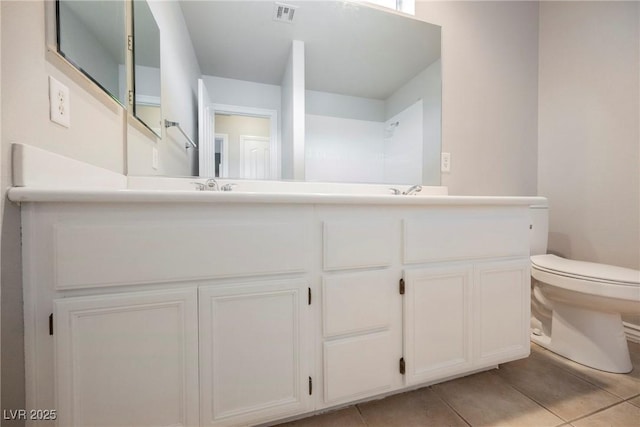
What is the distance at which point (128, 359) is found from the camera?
0.67 meters

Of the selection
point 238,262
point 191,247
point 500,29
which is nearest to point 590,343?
point 238,262

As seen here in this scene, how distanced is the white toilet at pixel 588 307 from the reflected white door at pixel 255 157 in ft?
4.92

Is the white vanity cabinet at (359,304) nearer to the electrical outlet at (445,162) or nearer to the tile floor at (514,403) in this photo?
the tile floor at (514,403)

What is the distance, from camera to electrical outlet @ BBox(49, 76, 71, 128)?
2.20 ft

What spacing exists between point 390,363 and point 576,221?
1.72 metres

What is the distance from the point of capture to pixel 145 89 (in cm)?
113

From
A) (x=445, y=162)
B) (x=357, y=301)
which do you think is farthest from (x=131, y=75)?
(x=445, y=162)

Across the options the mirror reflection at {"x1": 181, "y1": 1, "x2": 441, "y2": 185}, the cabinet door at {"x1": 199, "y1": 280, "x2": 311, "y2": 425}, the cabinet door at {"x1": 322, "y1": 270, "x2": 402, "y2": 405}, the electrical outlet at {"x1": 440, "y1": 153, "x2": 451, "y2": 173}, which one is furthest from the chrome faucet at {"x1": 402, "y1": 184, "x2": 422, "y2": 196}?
the cabinet door at {"x1": 199, "y1": 280, "x2": 311, "y2": 425}

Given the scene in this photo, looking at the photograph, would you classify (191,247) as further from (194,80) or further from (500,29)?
(500,29)

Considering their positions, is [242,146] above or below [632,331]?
above

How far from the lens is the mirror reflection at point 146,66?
109 cm

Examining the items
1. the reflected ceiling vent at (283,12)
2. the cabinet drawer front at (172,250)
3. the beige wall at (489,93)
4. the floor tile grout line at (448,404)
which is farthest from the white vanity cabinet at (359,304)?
the reflected ceiling vent at (283,12)

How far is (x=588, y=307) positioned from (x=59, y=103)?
7.00 feet

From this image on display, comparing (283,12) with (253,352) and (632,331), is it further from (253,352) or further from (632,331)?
(632,331)
